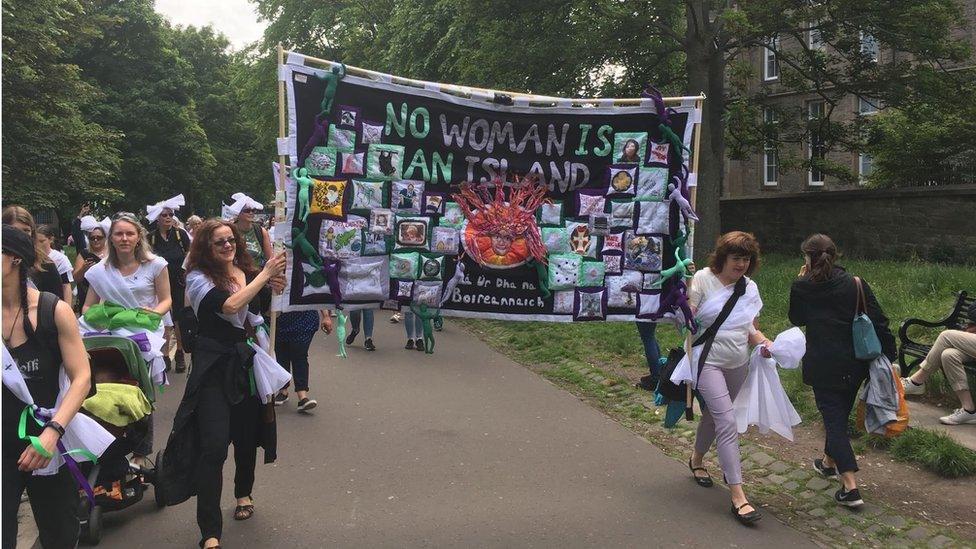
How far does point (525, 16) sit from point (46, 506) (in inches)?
586

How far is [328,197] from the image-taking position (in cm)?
462

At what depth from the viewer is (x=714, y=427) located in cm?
537

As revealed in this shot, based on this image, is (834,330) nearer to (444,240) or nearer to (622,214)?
(622,214)

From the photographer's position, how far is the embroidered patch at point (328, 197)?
15.1 feet

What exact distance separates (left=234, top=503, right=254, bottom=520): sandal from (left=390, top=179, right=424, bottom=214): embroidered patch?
2.06 m

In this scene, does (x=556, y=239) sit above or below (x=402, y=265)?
above

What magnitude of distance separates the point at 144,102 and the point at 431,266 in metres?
34.7

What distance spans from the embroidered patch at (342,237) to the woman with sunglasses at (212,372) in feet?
1.08

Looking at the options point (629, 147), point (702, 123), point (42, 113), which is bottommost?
point (629, 147)

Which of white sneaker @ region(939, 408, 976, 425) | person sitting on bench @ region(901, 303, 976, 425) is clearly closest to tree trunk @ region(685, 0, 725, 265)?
person sitting on bench @ region(901, 303, 976, 425)

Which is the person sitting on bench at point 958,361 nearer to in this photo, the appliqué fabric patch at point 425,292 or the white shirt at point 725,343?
the white shirt at point 725,343

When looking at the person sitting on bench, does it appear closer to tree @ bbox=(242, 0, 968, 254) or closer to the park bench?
the park bench

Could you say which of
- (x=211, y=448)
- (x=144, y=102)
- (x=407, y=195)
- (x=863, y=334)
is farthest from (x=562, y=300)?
(x=144, y=102)

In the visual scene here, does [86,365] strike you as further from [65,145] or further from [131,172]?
[131,172]
